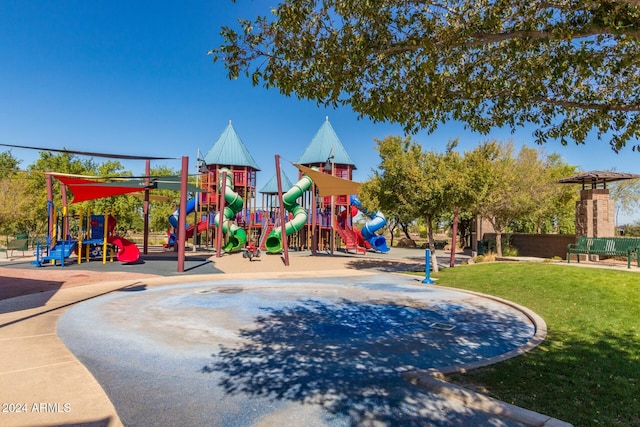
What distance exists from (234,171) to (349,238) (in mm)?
15369

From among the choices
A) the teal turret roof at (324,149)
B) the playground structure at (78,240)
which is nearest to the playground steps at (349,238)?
the teal turret roof at (324,149)

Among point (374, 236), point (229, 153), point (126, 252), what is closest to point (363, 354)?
point (126, 252)

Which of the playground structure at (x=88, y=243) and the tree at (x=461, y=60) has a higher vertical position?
the tree at (x=461, y=60)

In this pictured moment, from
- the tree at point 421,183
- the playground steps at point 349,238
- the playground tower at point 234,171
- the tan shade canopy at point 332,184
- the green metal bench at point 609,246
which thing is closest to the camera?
the green metal bench at point 609,246

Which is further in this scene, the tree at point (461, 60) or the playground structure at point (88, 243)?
the playground structure at point (88, 243)

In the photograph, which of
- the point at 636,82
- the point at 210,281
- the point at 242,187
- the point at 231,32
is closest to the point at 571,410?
the point at 636,82

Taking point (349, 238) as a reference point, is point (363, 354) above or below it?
below

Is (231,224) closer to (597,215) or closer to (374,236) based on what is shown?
(374,236)

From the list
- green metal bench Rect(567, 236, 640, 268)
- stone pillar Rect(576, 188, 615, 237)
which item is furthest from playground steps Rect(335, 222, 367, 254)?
green metal bench Rect(567, 236, 640, 268)

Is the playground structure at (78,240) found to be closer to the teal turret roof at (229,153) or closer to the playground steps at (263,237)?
the playground steps at (263,237)

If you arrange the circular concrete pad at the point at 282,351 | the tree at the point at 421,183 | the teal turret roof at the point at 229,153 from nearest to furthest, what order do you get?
the circular concrete pad at the point at 282,351, the tree at the point at 421,183, the teal turret roof at the point at 229,153

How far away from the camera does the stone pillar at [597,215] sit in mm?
19094

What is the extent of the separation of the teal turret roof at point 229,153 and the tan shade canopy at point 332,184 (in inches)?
658

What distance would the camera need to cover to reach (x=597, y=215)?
19094mm
